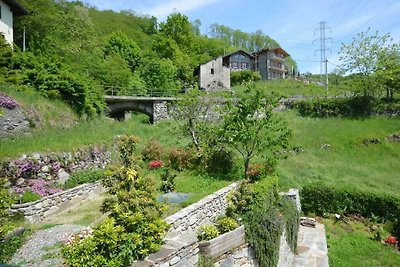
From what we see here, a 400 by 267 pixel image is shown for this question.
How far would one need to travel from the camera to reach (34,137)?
14133mm

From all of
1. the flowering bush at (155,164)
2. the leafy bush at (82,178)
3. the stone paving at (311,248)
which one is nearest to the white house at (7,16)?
the flowering bush at (155,164)

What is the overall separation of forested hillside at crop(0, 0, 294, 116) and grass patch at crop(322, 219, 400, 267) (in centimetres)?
1484

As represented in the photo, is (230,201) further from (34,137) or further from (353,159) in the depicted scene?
(353,159)

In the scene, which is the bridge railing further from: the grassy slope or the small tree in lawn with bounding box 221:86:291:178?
the small tree in lawn with bounding box 221:86:291:178

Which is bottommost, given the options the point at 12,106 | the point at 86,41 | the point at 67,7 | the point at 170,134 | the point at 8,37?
the point at 170,134

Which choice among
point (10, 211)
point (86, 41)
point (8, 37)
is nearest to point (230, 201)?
point (10, 211)

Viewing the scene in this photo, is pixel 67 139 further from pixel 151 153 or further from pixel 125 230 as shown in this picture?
pixel 125 230

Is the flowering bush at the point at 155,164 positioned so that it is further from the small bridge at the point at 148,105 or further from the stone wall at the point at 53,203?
the small bridge at the point at 148,105

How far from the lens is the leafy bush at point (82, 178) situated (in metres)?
12.8

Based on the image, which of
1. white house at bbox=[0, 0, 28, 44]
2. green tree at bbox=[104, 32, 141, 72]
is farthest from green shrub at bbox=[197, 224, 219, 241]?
green tree at bbox=[104, 32, 141, 72]

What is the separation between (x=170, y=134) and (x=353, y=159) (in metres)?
13.6

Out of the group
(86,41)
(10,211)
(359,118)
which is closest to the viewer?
(10,211)

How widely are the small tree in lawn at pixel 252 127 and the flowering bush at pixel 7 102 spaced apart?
400 inches

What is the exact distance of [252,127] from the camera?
1631 centimetres
